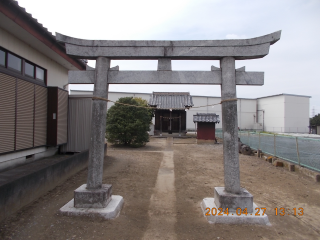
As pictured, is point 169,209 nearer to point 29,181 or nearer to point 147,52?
point 29,181

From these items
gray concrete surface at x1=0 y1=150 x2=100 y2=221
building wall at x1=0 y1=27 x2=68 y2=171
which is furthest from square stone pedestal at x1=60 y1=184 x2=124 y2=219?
building wall at x1=0 y1=27 x2=68 y2=171

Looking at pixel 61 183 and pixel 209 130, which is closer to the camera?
pixel 61 183

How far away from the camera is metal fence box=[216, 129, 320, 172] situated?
718 cm

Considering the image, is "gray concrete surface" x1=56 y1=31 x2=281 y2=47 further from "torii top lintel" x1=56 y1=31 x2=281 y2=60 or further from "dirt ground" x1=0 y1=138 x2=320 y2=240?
"dirt ground" x1=0 y1=138 x2=320 y2=240

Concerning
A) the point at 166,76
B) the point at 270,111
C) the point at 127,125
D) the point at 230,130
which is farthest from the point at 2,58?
the point at 270,111

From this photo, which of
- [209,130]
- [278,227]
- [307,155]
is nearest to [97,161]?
A: [278,227]

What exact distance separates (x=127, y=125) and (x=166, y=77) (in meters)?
9.88

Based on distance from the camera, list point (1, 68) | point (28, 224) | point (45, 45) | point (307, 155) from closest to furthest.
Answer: point (28, 224)
point (1, 68)
point (45, 45)
point (307, 155)

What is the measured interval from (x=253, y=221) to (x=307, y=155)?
548 cm

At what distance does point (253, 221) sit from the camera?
12.3 ft

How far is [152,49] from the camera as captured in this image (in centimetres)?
443

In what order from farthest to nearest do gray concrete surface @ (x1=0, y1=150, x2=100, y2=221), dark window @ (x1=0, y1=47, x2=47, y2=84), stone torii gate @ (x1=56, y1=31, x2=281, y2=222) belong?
1. dark window @ (x1=0, y1=47, x2=47, y2=84)
2. stone torii gate @ (x1=56, y1=31, x2=281, y2=222)
3. gray concrete surface @ (x1=0, y1=150, x2=100, y2=221)

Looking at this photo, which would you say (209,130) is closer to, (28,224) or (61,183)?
(61,183)

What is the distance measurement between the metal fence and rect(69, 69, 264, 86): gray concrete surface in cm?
488
